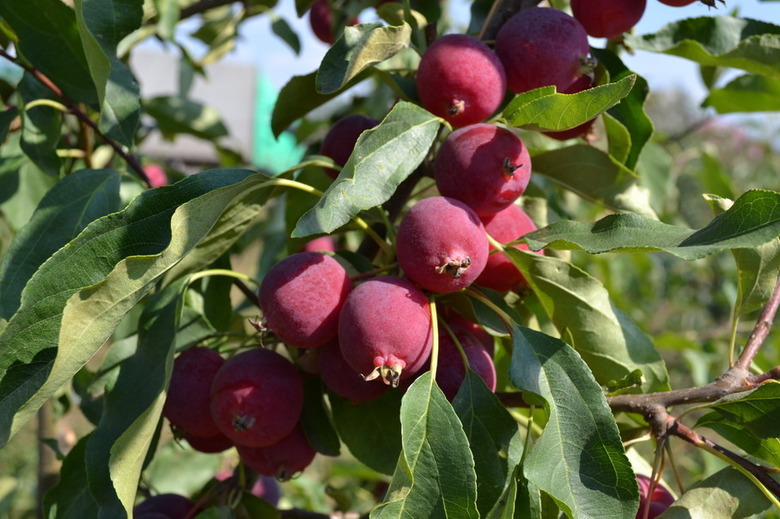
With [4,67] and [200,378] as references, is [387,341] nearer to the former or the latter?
[200,378]

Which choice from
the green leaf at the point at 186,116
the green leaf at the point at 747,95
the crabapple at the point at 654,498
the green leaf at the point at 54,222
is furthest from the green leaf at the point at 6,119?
the green leaf at the point at 747,95

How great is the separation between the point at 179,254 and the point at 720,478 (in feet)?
2.21

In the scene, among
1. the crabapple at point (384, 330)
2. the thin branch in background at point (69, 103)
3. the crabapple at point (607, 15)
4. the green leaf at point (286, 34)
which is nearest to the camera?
the crabapple at point (384, 330)

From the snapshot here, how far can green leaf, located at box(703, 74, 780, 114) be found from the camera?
130 cm

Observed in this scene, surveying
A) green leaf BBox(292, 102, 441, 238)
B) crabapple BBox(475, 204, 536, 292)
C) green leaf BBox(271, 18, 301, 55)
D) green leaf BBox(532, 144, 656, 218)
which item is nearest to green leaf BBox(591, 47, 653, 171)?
green leaf BBox(532, 144, 656, 218)

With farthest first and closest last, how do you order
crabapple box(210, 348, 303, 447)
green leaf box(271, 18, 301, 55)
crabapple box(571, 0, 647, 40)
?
green leaf box(271, 18, 301, 55) < crabapple box(571, 0, 647, 40) < crabapple box(210, 348, 303, 447)

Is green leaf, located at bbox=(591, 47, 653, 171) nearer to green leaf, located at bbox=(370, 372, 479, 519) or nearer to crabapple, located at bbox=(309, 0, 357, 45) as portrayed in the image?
green leaf, located at bbox=(370, 372, 479, 519)

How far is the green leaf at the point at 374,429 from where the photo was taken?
3.25 ft

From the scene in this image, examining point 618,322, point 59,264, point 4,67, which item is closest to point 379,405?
point 618,322

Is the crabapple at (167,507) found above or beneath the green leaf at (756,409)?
beneath

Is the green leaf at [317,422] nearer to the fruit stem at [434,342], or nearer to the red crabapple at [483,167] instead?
the fruit stem at [434,342]

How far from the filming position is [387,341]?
2.68ft

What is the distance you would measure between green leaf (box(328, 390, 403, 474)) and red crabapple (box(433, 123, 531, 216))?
0.91ft

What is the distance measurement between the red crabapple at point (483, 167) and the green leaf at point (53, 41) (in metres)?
0.59
